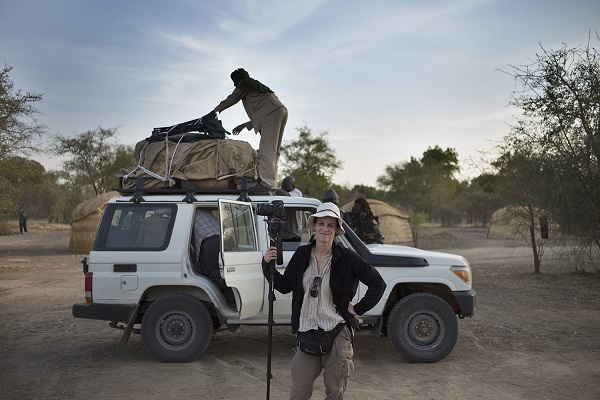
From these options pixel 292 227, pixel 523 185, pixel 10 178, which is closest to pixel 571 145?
pixel 523 185

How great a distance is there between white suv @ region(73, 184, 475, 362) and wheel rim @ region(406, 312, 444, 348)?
0.01m

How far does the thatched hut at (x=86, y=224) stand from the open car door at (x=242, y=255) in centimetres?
1790

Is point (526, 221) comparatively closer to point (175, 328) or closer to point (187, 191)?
point (187, 191)

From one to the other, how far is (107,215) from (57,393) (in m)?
1.97

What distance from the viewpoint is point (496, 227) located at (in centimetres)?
3359

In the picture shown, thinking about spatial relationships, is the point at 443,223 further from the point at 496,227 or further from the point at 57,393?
the point at 57,393

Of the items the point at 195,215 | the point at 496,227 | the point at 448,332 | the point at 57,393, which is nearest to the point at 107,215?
the point at 195,215

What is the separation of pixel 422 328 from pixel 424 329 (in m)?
0.03

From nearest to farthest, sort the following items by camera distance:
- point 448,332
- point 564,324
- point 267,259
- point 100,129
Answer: point 267,259
point 448,332
point 564,324
point 100,129

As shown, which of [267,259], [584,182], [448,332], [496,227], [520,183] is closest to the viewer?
[267,259]

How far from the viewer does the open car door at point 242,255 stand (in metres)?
6.34

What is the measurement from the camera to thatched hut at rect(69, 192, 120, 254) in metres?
23.9

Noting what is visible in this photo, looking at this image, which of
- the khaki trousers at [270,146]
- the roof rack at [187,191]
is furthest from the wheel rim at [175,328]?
the khaki trousers at [270,146]

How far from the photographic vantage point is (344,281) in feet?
13.9
